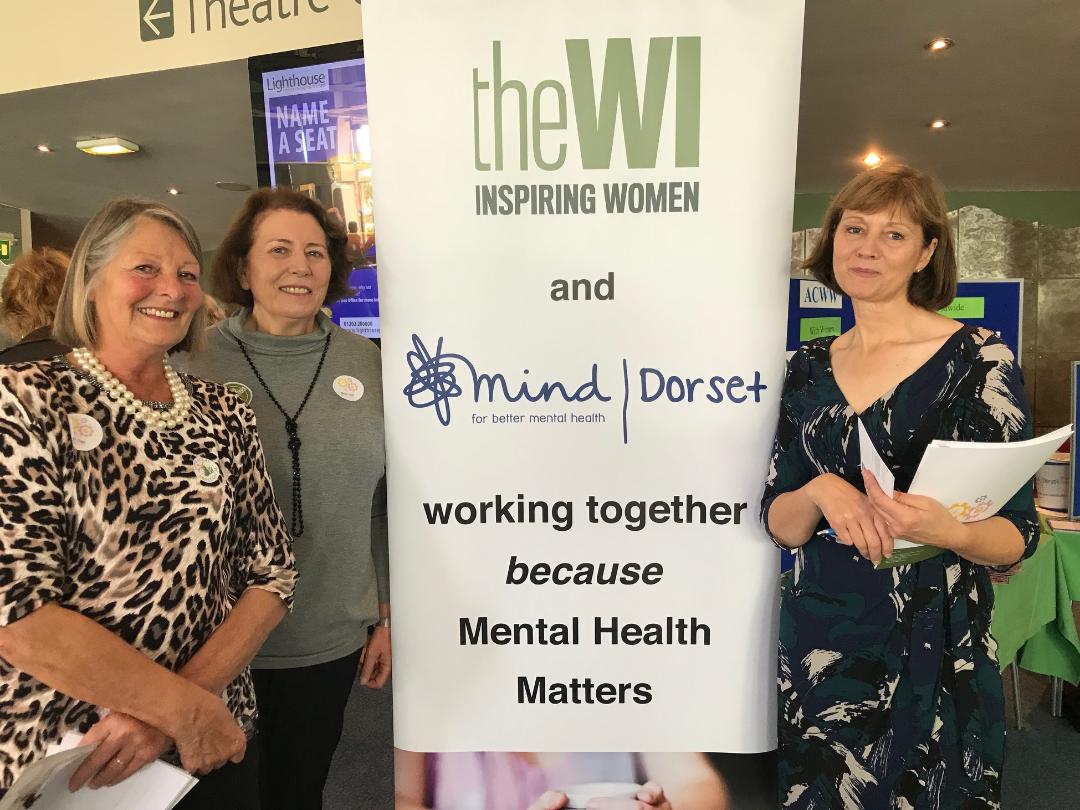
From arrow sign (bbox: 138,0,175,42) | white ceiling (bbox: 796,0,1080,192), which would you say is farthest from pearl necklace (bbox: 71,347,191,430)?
white ceiling (bbox: 796,0,1080,192)

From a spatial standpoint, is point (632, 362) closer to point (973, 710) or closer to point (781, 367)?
point (781, 367)

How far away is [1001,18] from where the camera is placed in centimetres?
355

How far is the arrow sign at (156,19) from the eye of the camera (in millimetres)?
1681

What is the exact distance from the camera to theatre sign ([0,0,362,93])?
5.48 ft

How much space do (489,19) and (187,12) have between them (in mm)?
839

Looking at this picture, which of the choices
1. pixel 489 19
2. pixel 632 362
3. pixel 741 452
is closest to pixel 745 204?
pixel 632 362

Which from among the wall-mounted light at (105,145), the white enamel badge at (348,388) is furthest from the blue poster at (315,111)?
the wall-mounted light at (105,145)

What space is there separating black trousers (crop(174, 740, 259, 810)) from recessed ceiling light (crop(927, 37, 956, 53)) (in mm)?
4363

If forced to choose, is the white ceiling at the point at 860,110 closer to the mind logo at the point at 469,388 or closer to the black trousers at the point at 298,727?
the mind logo at the point at 469,388

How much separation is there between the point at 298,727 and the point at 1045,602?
258cm

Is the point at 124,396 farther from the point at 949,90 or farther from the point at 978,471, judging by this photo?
the point at 949,90

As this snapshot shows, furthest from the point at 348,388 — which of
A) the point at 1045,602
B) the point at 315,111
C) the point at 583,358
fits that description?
the point at 1045,602

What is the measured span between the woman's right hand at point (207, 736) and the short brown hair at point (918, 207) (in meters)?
1.33

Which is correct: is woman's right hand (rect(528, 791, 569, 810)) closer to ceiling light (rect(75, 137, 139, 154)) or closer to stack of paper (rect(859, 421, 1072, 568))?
stack of paper (rect(859, 421, 1072, 568))
